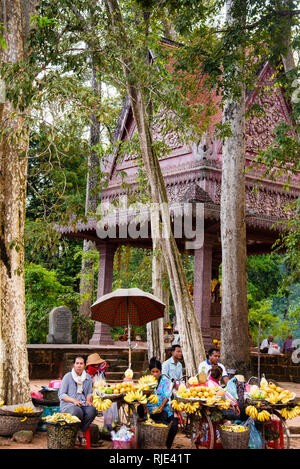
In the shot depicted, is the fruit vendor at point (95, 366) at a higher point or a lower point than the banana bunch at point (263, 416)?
higher

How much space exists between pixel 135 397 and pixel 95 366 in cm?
218

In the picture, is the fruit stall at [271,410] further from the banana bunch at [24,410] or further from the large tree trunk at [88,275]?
the large tree trunk at [88,275]

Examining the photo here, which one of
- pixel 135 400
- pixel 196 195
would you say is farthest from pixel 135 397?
pixel 196 195

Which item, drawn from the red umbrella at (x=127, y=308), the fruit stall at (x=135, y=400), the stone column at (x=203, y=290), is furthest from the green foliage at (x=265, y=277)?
the fruit stall at (x=135, y=400)

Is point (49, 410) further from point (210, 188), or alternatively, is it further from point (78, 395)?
point (210, 188)

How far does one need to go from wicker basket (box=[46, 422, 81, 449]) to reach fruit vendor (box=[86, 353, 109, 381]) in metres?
2.16

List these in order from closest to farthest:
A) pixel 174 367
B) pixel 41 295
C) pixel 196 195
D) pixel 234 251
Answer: pixel 174 367, pixel 234 251, pixel 196 195, pixel 41 295

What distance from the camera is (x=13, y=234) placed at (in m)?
8.11

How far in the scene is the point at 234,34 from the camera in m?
10.1

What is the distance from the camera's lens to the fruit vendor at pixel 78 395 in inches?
277

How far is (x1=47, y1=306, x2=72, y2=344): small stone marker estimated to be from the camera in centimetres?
1655

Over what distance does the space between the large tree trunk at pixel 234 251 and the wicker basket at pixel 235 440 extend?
5388mm

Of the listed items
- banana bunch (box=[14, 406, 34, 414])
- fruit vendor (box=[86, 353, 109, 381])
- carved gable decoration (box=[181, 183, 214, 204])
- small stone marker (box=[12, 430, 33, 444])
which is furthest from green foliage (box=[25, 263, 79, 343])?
small stone marker (box=[12, 430, 33, 444])

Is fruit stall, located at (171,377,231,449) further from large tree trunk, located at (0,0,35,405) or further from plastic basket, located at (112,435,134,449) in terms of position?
Answer: large tree trunk, located at (0,0,35,405)
